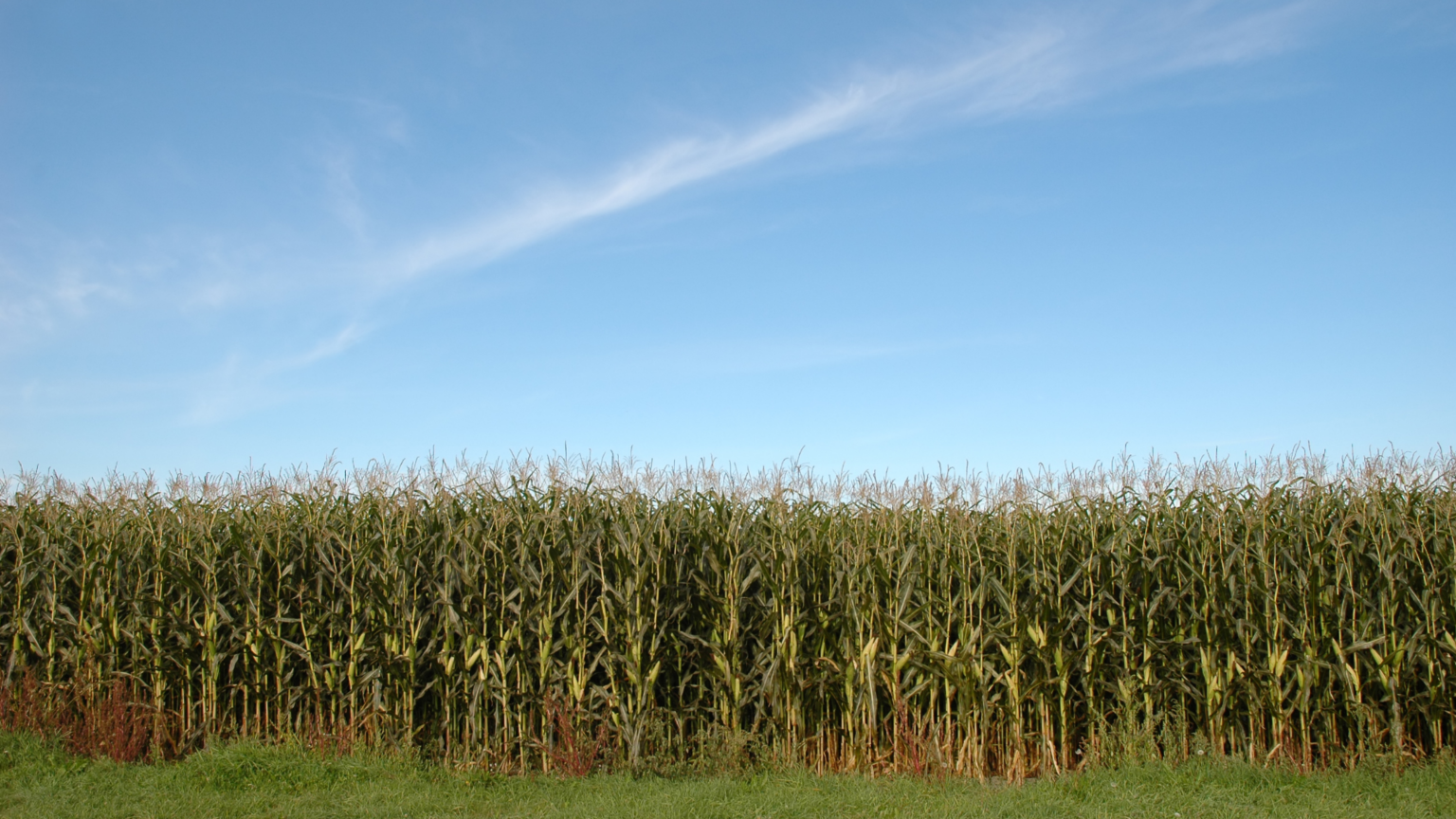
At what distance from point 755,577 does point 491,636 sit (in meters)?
2.23

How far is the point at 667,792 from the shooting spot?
659 cm

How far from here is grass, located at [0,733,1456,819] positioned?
634 cm

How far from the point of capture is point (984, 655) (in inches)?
297

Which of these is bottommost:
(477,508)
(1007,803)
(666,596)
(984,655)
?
(1007,803)

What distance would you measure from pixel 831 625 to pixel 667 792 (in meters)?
1.94

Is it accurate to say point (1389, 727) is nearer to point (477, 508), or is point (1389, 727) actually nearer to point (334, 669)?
point (477, 508)

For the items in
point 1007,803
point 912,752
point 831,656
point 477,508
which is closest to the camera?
point 1007,803

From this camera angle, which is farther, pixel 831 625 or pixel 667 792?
pixel 831 625

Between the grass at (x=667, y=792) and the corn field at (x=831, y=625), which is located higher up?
the corn field at (x=831, y=625)

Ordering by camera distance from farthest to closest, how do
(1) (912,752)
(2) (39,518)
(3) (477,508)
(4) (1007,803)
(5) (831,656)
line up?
1. (2) (39,518)
2. (3) (477,508)
3. (5) (831,656)
4. (1) (912,752)
5. (4) (1007,803)

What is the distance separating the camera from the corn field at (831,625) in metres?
7.41

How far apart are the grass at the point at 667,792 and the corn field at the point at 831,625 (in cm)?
38

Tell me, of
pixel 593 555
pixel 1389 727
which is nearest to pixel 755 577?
pixel 593 555

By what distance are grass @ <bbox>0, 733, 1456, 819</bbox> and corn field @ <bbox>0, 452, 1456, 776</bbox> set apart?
14.9 inches
